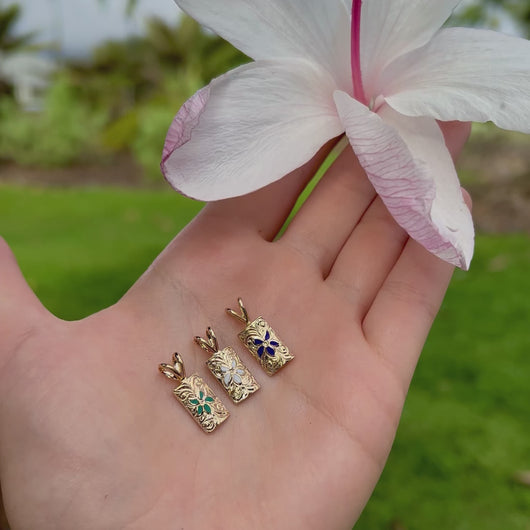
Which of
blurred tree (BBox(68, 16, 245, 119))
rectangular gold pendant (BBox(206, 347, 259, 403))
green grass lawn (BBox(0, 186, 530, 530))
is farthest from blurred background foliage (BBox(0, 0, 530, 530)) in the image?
blurred tree (BBox(68, 16, 245, 119))

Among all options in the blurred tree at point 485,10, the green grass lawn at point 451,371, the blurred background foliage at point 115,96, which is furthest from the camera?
the blurred background foliage at point 115,96

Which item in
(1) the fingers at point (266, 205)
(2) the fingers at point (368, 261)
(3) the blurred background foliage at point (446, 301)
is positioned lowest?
(3) the blurred background foliage at point (446, 301)

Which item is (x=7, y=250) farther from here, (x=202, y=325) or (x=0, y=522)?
(x=0, y=522)

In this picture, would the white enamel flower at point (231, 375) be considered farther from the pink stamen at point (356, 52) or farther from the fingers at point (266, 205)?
the pink stamen at point (356, 52)

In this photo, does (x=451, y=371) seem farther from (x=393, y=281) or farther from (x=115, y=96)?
(x=115, y=96)

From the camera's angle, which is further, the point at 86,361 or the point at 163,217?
the point at 163,217

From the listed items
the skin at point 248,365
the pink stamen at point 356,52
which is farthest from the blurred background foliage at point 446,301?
the pink stamen at point 356,52

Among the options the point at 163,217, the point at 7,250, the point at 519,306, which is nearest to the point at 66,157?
the point at 163,217

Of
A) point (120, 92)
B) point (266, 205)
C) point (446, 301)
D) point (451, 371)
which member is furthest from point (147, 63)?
point (266, 205)

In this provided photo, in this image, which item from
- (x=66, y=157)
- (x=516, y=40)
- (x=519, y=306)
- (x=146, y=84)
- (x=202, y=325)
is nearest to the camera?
(x=516, y=40)
